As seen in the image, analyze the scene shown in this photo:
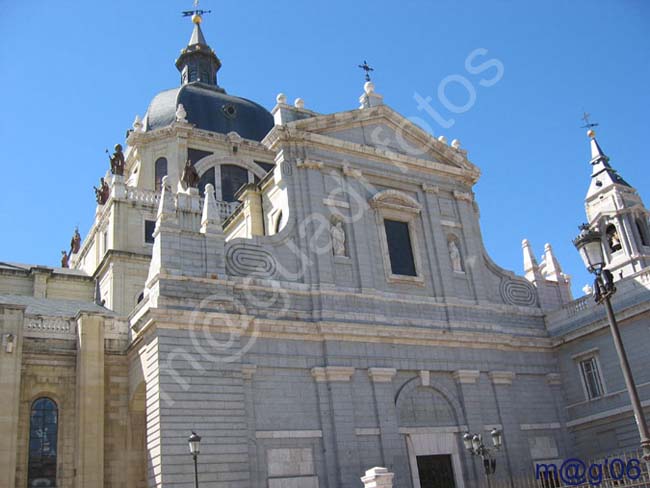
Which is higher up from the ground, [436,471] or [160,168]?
[160,168]

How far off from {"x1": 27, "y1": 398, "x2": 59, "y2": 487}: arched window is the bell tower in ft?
89.3

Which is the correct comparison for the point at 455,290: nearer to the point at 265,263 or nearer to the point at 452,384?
the point at 452,384

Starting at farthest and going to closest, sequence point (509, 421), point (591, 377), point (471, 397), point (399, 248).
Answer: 1. point (399, 248)
2. point (591, 377)
3. point (509, 421)
4. point (471, 397)

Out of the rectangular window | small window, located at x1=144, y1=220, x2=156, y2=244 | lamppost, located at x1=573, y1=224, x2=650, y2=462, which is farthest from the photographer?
small window, located at x1=144, y1=220, x2=156, y2=244

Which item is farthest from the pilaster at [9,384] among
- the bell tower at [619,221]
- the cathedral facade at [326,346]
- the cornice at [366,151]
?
the bell tower at [619,221]

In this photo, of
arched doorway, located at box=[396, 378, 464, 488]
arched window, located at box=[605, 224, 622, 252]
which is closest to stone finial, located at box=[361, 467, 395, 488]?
arched doorway, located at box=[396, 378, 464, 488]

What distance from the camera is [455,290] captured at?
26609mm

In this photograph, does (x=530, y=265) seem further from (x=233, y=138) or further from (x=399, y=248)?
(x=233, y=138)

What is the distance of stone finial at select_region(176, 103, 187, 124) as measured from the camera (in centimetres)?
4075

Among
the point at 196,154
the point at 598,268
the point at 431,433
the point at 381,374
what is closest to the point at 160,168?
the point at 196,154

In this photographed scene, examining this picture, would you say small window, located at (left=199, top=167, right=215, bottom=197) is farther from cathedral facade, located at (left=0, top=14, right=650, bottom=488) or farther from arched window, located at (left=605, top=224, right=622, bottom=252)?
arched window, located at (left=605, top=224, right=622, bottom=252)

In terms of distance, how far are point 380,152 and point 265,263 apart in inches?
290

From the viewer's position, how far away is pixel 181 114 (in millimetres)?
41156

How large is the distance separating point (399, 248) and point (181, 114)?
65.1ft
